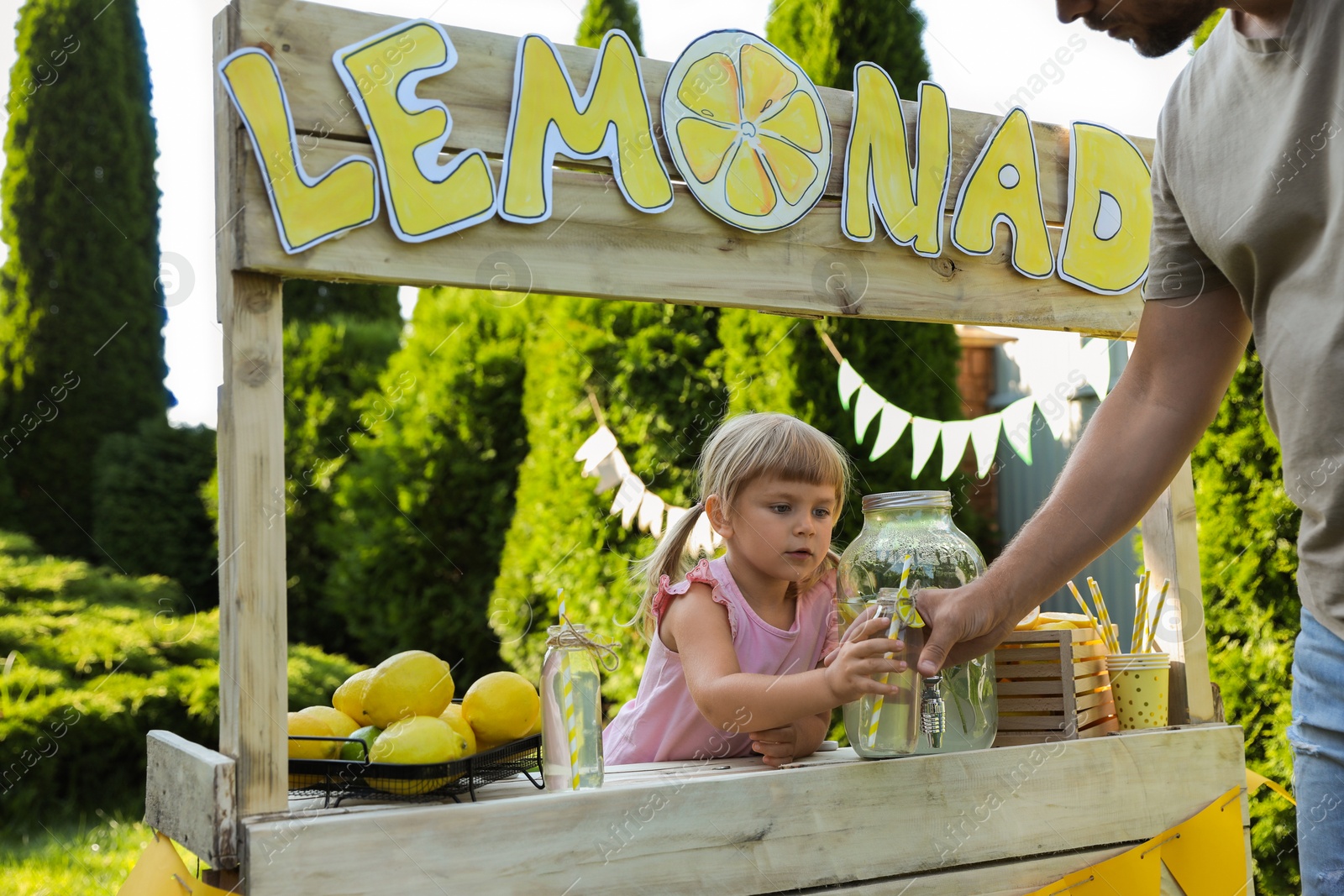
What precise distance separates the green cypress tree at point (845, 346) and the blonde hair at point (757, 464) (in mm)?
1982

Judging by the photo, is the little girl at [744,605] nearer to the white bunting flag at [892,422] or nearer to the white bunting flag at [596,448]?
the white bunting flag at [892,422]

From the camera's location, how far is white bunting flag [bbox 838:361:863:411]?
2963 millimetres

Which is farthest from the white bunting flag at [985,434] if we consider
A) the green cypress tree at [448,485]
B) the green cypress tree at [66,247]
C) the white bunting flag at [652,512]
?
the green cypress tree at [66,247]

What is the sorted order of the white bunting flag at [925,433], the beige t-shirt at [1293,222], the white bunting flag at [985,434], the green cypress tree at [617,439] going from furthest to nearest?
the green cypress tree at [617,439]
the white bunting flag at [925,433]
the white bunting flag at [985,434]
the beige t-shirt at [1293,222]

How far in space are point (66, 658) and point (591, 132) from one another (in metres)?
4.51

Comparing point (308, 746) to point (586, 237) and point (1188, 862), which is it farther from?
point (1188, 862)

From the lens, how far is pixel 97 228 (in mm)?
7352

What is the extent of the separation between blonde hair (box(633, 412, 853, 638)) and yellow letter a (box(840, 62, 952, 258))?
368 mm

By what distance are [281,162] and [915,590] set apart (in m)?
1.03

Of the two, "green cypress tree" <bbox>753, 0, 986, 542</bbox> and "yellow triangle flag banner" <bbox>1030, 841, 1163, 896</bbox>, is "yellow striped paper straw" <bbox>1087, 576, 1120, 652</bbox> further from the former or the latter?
"green cypress tree" <bbox>753, 0, 986, 542</bbox>

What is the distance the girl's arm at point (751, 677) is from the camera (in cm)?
142

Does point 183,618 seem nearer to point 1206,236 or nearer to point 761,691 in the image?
point 761,691

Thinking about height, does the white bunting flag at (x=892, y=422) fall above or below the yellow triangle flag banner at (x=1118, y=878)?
above

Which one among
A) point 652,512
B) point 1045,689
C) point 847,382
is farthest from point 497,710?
point 652,512
